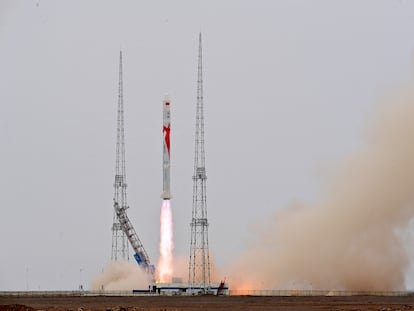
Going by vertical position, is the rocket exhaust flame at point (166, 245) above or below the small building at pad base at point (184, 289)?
above

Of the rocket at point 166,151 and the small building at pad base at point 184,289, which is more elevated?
the rocket at point 166,151

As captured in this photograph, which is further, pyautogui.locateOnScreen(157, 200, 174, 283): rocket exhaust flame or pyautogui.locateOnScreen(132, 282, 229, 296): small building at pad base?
pyautogui.locateOnScreen(132, 282, 229, 296): small building at pad base

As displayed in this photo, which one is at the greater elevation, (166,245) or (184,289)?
(166,245)

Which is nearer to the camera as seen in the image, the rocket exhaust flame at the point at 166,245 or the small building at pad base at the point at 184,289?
the rocket exhaust flame at the point at 166,245

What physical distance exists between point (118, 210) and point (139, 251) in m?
4.99

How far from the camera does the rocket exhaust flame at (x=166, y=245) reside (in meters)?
131

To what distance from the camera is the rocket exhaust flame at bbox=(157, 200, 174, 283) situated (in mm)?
130750

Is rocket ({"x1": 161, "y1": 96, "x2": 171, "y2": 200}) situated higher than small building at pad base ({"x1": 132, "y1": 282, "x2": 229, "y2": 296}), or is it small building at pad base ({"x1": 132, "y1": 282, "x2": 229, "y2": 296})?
rocket ({"x1": 161, "y1": 96, "x2": 171, "y2": 200})

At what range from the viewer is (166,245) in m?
133

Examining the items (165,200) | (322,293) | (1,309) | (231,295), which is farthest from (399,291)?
(1,309)

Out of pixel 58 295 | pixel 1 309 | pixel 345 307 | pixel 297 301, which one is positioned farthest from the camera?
pixel 58 295

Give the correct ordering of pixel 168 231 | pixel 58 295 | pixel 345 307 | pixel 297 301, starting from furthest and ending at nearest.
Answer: pixel 58 295 → pixel 168 231 → pixel 297 301 → pixel 345 307

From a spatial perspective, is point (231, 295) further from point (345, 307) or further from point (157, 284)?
point (345, 307)

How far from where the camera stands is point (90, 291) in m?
144
